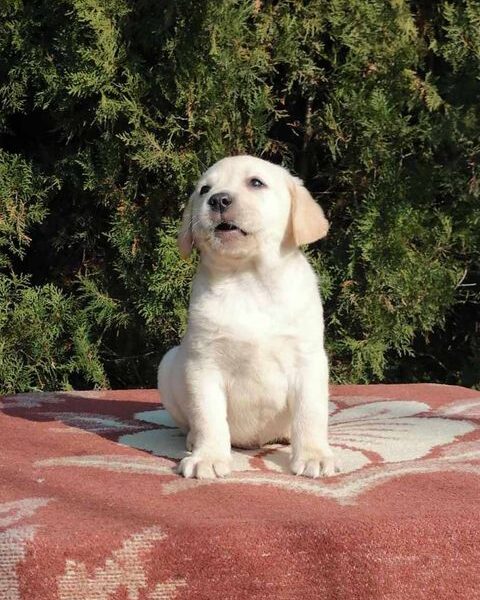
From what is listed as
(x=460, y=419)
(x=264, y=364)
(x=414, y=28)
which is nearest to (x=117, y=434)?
(x=264, y=364)

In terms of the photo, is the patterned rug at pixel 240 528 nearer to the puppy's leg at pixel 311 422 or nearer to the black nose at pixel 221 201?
the puppy's leg at pixel 311 422

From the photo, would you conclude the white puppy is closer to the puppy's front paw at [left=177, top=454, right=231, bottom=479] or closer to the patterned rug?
the puppy's front paw at [left=177, top=454, right=231, bottom=479]

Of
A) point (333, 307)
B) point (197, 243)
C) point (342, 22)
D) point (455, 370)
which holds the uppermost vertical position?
point (342, 22)

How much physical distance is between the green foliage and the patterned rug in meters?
1.83

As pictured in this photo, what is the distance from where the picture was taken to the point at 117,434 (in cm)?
330

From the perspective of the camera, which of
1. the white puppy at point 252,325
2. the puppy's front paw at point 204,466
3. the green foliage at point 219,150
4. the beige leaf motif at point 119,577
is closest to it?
the beige leaf motif at point 119,577

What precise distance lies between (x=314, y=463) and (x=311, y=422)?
14 cm

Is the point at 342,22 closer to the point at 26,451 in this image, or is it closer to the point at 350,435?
the point at 350,435

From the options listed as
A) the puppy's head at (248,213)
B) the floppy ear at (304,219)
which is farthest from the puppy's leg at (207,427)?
the floppy ear at (304,219)

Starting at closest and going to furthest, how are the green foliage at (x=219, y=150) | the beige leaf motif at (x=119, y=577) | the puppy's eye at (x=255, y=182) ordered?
the beige leaf motif at (x=119, y=577)
the puppy's eye at (x=255, y=182)
the green foliage at (x=219, y=150)

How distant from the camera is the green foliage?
14.8 feet

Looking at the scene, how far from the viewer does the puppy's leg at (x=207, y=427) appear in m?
2.57

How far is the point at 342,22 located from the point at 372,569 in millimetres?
3430

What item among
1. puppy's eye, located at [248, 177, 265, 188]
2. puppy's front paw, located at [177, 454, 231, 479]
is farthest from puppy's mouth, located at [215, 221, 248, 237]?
puppy's front paw, located at [177, 454, 231, 479]
